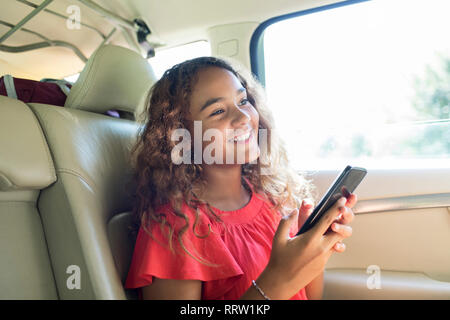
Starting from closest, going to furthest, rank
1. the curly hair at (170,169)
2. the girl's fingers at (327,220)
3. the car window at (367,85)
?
the girl's fingers at (327,220) → the curly hair at (170,169) → the car window at (367,85)

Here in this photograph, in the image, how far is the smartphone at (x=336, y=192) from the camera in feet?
2.44

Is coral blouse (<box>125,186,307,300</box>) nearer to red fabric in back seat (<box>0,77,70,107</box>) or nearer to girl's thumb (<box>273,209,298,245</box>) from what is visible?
girl's thumb (<box>273,209,298,245</box>)

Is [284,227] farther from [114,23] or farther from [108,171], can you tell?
[114,23]

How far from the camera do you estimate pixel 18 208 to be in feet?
2.59

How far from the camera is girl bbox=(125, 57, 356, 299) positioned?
2.41 ft

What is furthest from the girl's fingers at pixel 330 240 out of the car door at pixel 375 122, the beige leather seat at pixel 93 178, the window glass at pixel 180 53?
the window glass at pixel 180 53

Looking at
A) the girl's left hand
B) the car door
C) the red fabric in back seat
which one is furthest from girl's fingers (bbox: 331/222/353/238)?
the red fabric in back seat

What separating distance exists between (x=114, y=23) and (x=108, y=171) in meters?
1.17

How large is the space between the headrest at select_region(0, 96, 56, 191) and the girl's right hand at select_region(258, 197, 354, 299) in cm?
55

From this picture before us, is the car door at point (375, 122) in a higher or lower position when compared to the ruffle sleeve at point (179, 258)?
higher

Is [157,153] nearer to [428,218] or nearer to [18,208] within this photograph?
[18,208]

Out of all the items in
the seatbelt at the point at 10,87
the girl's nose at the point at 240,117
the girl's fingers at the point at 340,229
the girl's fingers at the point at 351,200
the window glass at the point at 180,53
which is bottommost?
the girl's fingers at the point at 340,229

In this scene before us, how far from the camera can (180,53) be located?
1.95 meters

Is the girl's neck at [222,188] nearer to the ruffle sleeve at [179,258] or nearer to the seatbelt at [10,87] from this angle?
the ruffle sleeve at [179,258]
